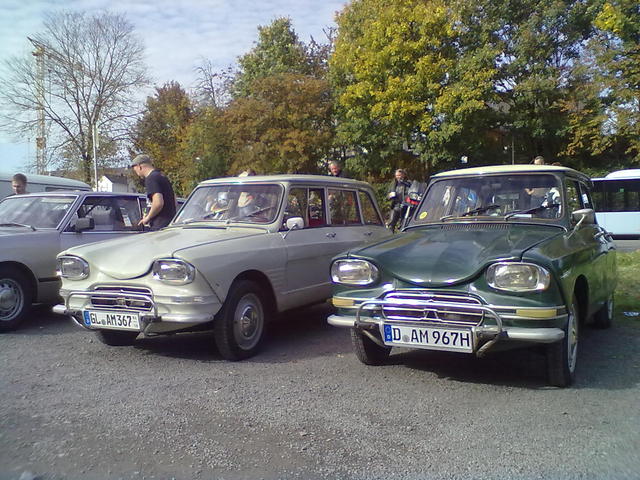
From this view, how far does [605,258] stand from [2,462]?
5312mm

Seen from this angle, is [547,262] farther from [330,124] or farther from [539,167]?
[330,124]

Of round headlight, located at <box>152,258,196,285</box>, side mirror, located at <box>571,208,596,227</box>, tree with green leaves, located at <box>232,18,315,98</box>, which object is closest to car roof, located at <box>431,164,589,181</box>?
side mirror, located at <box>571,208,596,227</box>

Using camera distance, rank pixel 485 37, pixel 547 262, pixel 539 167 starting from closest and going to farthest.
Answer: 1. pixel 547 262
2. pixel 539 167
3. pixel 485 37

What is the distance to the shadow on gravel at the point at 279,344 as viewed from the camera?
5.49m

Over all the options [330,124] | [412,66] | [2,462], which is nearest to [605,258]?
[2,462]

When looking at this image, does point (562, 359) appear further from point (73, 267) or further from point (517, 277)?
point (73, 267)

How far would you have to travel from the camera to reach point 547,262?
13.1 feet

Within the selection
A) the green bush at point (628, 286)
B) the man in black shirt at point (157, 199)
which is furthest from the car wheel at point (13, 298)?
the green bush at point (628, 286)

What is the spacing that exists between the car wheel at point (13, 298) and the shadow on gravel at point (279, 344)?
157cm

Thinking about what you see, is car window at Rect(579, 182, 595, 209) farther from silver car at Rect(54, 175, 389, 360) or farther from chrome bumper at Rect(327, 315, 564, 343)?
silver car at Rect(54, 175, 389, 360)

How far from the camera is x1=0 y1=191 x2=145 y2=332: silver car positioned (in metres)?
6.56

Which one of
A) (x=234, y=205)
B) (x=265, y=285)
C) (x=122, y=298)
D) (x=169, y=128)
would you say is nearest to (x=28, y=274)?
(x=122, y=298)

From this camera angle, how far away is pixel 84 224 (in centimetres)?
719

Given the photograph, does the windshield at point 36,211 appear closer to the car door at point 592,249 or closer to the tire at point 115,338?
the tire at point 115,338
